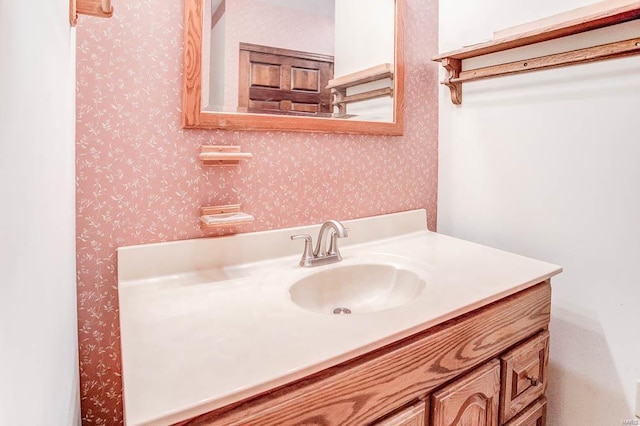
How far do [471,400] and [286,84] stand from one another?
1.00 m

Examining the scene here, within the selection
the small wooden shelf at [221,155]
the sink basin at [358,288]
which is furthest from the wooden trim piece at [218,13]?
the sink basin at [358,288]

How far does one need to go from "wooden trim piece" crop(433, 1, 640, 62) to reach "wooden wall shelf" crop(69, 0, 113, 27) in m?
1.08

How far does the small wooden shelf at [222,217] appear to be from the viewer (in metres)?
0.98

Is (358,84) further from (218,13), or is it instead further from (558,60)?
(558,60)

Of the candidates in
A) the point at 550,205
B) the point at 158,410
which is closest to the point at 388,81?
the point at 550,205

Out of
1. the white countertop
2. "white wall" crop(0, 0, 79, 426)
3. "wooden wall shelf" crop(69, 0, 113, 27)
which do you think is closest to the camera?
"white wall" crop(0, 0, 79, 426)

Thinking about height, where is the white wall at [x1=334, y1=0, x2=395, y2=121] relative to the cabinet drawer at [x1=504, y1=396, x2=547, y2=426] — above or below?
above

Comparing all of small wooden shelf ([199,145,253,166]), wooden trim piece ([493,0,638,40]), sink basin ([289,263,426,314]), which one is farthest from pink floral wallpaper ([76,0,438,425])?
wooden trim piece ([493,0,638,40])

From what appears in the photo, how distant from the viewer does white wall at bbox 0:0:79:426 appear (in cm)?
27

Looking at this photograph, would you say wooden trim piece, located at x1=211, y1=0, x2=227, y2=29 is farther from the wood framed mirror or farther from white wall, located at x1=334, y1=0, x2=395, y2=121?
white wall, located at x1=334, y1=0, x2=395, y2=121

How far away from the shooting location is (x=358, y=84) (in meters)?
1.33

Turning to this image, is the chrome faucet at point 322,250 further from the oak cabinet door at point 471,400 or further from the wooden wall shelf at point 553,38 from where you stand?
the wooden wall shelf at point 553,38

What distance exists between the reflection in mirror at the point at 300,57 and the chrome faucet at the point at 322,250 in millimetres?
385

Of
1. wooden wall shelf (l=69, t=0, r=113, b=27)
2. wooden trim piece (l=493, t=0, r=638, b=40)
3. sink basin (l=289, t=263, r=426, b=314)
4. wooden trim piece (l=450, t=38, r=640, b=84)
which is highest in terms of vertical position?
wooden trim piece (l=493, t=0, r=638, b=40)
